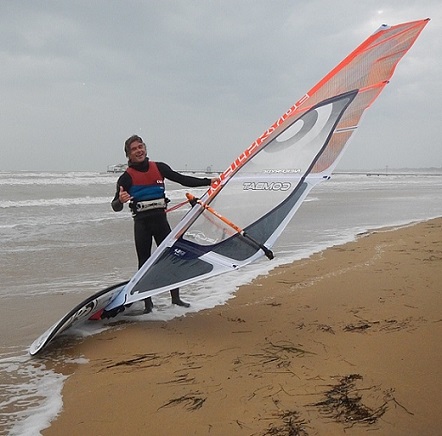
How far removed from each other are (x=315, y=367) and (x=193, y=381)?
29.2 inches

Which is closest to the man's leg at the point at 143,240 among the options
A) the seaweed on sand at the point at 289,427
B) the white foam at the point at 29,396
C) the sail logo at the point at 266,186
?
the sail logo at the point at 266,186

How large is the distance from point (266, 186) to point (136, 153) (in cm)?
116

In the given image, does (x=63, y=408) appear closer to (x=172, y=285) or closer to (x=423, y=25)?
(x=172, y=285)

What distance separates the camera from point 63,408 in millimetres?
2420

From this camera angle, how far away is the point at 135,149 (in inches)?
148

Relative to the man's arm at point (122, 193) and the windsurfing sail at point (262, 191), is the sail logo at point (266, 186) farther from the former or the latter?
A: the man's arm at point (122, 193)

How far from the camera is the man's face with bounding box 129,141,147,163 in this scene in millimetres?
3748

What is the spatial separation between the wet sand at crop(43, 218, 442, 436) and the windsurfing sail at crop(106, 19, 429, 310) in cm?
51

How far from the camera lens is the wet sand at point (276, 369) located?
6.86 feet

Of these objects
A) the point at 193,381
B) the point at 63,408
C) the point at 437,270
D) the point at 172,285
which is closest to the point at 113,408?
the point at 63,408

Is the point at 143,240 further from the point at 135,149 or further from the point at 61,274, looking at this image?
the point at 61,274

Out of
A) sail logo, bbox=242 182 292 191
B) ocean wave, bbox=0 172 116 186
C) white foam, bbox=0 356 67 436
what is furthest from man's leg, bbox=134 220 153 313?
ocean wave, bbox=0 172 116 186

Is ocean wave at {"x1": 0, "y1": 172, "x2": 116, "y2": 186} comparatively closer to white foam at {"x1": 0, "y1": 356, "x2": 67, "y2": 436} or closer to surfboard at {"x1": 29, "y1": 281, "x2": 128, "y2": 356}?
→ surfboard at {"x1": 29, "y1": 281, "x2": 128, "y2": 356}

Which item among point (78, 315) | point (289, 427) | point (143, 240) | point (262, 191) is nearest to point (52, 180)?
point (143, 240)
